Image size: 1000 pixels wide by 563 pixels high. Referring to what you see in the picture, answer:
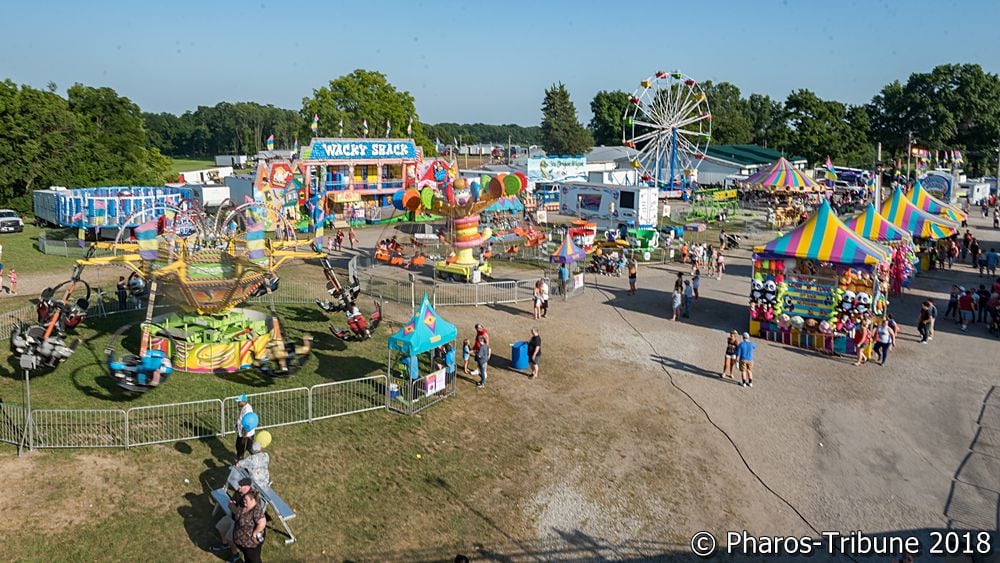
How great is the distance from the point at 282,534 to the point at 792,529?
7.60m

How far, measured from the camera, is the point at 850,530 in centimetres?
1117

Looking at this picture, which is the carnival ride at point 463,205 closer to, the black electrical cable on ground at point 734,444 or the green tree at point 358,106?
the black electrical cable on ground at point 734,444

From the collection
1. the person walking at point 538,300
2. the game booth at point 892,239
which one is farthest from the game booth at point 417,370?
the game booth at point 892,239

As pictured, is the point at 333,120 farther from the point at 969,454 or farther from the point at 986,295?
the point at 969,454

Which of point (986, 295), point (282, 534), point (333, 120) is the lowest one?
point (282, 534)

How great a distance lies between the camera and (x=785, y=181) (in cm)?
5409

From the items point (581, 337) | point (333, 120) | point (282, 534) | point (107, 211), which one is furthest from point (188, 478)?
point (333, 120)

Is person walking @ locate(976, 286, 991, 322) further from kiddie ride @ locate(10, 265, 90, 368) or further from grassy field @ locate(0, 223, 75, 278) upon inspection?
grassy field @ locate(0, 223, 75, 278)

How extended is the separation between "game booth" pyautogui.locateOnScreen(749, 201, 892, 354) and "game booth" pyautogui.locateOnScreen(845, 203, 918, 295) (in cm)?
593

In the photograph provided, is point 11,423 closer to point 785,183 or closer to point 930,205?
point 930,205

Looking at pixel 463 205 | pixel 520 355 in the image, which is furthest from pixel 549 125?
pixel 520 355

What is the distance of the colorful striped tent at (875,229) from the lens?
27453 mm

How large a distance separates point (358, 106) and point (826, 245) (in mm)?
54461

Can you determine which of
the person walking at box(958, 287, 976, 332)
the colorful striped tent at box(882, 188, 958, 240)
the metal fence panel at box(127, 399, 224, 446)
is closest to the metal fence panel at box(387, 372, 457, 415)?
the metal fence panel at box(127, 399, 224, 446)
